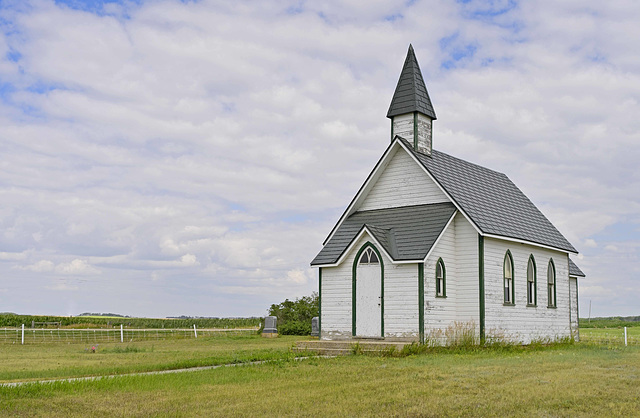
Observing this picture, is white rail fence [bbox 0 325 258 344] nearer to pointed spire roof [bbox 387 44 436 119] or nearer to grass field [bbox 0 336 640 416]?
grass field [bbox 0 336 640 416]

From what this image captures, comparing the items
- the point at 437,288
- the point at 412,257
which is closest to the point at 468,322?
the point at 437,288

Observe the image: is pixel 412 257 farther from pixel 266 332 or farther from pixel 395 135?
pixel 266 332

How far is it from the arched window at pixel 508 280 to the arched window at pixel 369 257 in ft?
18.5

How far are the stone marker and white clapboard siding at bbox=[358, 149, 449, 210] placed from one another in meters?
15.1

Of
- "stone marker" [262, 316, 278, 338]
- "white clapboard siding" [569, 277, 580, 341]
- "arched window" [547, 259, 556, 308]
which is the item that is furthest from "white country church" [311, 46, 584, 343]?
"stone marker" [262, 316, 278, 338]

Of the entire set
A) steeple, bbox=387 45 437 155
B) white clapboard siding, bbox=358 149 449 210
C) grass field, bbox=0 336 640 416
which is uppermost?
steeple, bbox=387 45 437 155

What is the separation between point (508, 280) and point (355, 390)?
46.6 ft

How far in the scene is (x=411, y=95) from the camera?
86.7ft

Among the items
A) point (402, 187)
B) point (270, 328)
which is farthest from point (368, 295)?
point (270, 328)

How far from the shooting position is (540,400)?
1205 cm

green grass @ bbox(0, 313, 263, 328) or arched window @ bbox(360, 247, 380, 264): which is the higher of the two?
arched window @ bbox(360, 247, 380, 264)

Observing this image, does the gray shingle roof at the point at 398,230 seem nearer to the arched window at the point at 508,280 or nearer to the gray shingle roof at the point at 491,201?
the gray shingle roof at the point at 491,201

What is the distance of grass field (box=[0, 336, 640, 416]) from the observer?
454 inches

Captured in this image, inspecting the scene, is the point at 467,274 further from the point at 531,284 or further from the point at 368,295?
the point at 531,284
